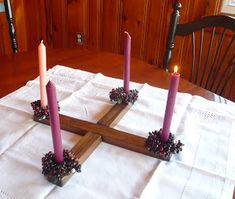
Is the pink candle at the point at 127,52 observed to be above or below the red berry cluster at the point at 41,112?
above

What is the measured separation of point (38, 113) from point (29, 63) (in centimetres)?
49

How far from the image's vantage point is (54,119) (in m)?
0.60

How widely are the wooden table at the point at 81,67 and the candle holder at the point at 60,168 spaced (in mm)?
472

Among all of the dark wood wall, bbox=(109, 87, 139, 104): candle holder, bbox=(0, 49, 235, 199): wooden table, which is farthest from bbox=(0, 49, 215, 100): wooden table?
the dark wood wall

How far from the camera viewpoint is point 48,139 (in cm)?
80

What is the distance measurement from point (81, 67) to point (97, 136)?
0.55m

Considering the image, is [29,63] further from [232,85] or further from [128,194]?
[232,85]

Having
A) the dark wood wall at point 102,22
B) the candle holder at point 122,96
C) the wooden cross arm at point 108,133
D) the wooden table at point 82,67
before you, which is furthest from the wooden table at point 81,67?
the dark wood wall at point 102,22

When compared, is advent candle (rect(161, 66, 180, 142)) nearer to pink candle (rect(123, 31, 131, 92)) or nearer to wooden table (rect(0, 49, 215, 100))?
pink candle (rect(123, 31, 131, 92))

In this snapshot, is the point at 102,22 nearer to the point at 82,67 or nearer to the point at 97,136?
the point at 82,67

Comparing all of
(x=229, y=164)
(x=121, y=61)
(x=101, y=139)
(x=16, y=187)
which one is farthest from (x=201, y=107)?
(x=16, y=187)

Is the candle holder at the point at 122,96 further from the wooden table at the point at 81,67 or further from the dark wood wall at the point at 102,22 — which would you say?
the dark wood wall at the point at 102,22

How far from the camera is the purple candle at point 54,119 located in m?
0.55

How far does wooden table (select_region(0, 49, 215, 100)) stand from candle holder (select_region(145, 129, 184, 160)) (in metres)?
0.40
